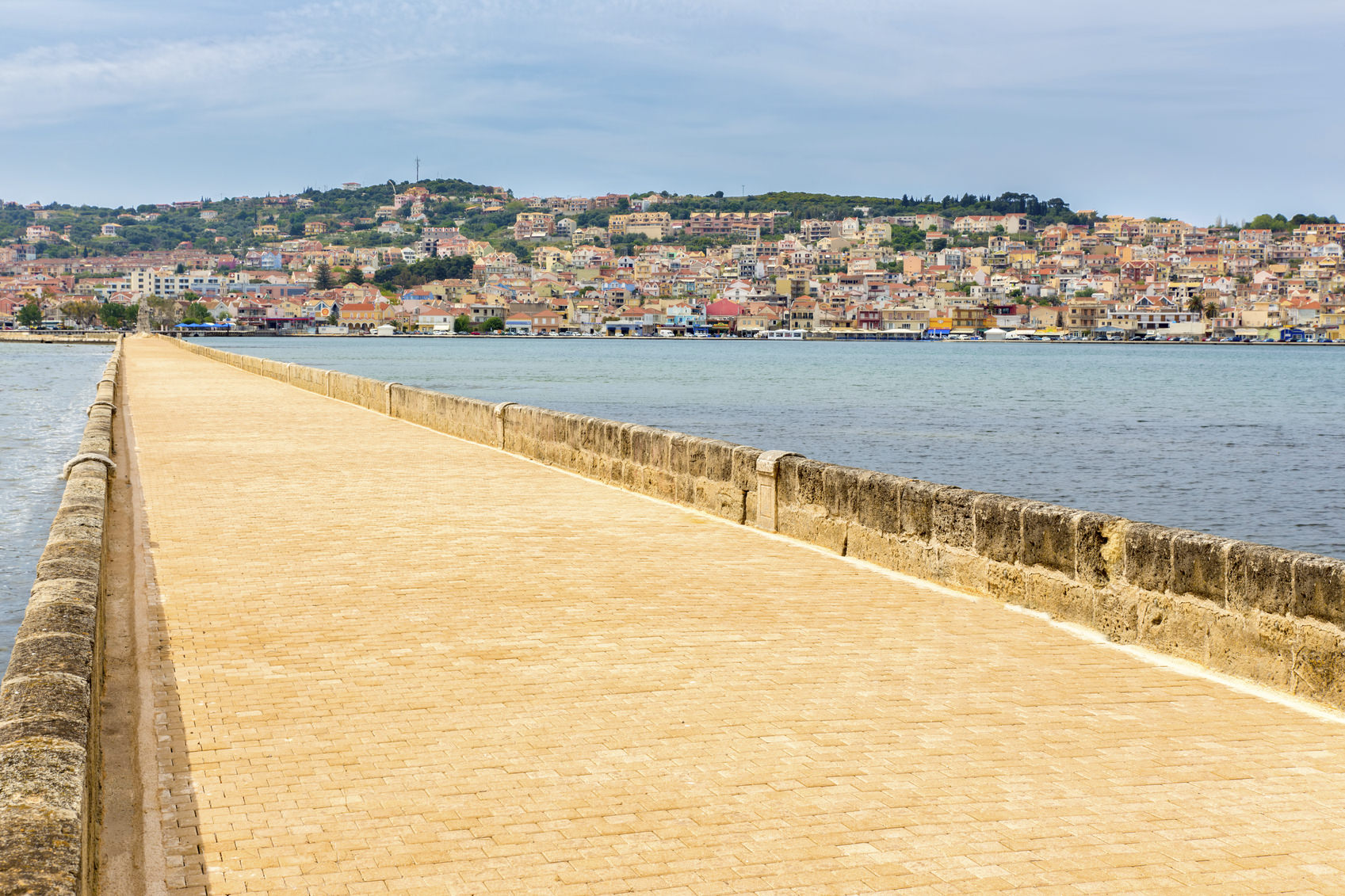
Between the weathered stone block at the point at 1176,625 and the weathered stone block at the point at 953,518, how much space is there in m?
1.46

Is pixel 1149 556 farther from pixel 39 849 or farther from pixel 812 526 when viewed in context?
pixel 39 849

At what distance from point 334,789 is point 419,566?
3922 millimetres

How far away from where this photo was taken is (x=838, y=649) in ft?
20.4

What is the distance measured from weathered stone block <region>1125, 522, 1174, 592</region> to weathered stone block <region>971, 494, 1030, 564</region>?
0.88 meters

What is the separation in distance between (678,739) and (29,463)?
751 inches

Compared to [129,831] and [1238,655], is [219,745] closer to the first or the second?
[129,831]

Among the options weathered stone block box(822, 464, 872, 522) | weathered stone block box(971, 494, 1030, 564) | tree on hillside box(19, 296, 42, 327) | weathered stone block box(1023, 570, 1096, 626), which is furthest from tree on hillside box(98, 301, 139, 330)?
weathered stone block box(1023, 570, 1096, 626)

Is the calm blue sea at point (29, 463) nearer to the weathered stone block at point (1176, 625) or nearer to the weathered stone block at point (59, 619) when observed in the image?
the weathered stone block at point (59, 619)

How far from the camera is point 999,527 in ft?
24.9

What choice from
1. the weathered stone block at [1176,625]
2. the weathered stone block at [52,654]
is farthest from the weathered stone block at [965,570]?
the weathered stone block at [52,654]

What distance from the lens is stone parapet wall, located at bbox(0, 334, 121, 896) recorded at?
3.04 meters

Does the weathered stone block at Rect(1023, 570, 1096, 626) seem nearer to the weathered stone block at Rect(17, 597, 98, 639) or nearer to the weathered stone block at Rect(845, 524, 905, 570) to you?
the weathered stone block at Rect(845, 524, 905, 570)

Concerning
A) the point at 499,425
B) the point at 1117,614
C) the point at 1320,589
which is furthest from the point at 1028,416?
the point at 1320,589

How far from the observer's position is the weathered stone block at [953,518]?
781 cm
